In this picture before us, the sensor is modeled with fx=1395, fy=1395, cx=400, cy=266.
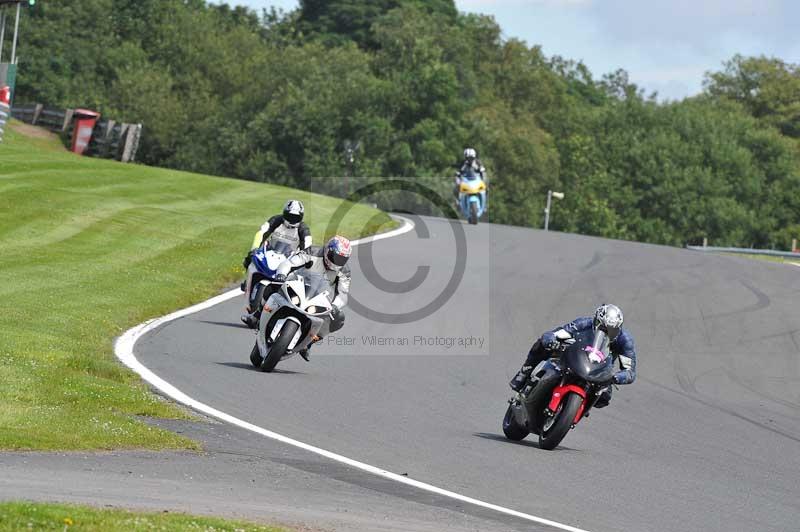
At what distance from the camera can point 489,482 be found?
10.4 m

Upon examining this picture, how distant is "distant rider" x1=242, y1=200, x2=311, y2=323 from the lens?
17672mm

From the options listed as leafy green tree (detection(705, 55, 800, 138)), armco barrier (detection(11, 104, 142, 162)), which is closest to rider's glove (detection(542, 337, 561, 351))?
armco barrier (detection(11, 104, 142, 162))

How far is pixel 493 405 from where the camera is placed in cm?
1495

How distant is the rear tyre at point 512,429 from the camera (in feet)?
41.6

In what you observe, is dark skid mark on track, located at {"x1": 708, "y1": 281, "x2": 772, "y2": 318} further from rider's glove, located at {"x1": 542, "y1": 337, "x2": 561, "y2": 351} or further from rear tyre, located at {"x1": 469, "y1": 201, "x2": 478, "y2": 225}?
rider's glove, located at {"x1": 542, "y1": 337, "x2": 561, "y2": 351}

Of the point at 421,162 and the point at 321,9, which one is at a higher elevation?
the point at 321,9

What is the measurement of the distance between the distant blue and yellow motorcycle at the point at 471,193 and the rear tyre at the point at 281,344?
1976cm

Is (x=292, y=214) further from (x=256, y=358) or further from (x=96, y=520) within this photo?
(x=96, y=520)

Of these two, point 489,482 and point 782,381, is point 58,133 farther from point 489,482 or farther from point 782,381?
point 489,482

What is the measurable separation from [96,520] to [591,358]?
561 cm

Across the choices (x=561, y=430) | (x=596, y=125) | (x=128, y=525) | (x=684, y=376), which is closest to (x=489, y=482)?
(x=561, y=430)

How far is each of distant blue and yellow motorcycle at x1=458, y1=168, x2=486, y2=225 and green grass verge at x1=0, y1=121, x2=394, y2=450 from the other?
2.28 meters

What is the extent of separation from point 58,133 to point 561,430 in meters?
45.3

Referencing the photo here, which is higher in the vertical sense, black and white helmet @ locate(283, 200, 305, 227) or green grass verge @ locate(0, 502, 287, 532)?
black and white helmet @ locate(283, 200, 305, 227)
